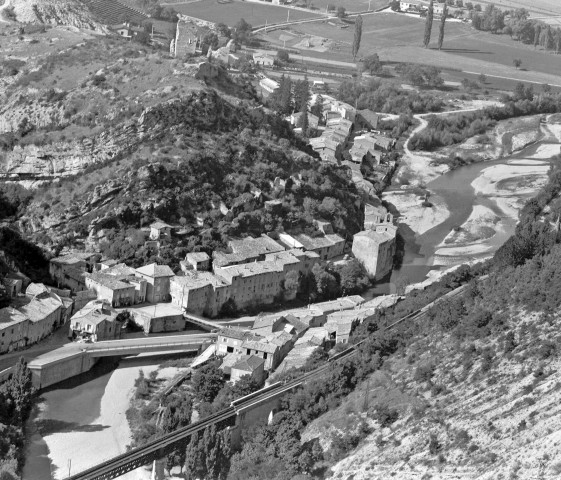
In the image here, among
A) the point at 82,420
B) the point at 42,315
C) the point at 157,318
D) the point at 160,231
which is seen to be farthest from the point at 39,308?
the point at 160,231

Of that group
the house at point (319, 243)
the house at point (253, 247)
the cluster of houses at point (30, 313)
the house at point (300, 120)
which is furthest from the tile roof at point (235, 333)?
the house at point (300, 120)

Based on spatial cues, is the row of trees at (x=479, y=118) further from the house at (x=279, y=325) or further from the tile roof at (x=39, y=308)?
the tile roof at (x=39, y=308)

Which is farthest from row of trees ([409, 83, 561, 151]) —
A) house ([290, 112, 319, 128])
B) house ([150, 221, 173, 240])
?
house ([150, 221, 173, 240])

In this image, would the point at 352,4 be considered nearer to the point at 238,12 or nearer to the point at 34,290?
the point at 238,12

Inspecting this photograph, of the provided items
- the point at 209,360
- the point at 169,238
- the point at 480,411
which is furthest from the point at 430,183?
the point at 480,411

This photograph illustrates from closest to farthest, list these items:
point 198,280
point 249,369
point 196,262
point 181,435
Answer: point 181,435
point 249,369
point 198,280
point 196,262

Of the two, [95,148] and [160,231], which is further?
[95,148]
